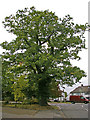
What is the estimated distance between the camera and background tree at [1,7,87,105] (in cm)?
2387

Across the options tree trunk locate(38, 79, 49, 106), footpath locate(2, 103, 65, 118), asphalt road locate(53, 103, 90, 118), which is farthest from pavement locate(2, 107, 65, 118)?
tree trunk locate(38, 79, 49, 106)

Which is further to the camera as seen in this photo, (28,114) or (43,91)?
(43,91)

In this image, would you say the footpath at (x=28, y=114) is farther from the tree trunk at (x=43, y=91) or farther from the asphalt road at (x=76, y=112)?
the tree trunk at (x=43, y=91)

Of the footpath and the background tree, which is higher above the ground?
the background tree

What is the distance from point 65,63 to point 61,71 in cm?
183

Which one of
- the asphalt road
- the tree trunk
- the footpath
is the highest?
the tree trunk

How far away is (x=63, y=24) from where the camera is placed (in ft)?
86.0

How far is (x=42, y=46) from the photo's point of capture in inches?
1021

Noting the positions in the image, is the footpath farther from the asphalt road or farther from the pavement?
the asphalt road

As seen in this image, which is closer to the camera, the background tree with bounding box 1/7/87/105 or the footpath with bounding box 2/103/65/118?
the footpath with bounding box 2/103/65/118

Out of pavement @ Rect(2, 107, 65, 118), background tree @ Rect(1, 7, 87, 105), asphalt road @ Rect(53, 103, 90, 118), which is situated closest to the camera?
pavement @ Rect(2, 107, 65, 118)

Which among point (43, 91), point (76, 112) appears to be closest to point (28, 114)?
point (76, 112)

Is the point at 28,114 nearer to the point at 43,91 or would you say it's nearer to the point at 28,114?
the point at 28,114

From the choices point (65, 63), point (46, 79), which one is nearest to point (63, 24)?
point (65, 63)
